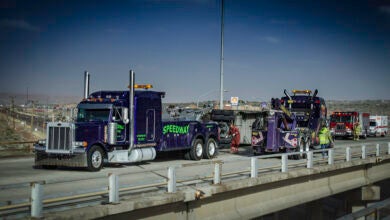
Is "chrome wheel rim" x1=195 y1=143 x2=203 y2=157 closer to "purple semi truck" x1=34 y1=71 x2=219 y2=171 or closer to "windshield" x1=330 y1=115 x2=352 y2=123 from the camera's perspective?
"purple semi truck" x1=34 y1=71 x2=219 y2=171

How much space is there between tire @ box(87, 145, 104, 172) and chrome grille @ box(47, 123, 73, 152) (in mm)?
760

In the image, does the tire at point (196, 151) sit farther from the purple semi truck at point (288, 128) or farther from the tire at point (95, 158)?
the tire at point (95, 158)

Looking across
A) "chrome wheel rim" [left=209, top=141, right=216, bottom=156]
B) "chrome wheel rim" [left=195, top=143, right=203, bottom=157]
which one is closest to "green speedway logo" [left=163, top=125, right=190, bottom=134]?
"chrome wheel rim" [left=195, top=143, right=203, bottom=157]

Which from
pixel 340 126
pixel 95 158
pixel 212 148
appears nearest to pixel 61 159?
pixel 95 158

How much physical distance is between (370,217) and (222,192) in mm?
4938

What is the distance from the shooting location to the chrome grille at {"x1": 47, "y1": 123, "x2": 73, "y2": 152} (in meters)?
15.8

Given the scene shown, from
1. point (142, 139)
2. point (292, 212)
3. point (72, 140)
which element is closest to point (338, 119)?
point (292, 212)

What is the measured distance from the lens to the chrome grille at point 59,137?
51.8 feet

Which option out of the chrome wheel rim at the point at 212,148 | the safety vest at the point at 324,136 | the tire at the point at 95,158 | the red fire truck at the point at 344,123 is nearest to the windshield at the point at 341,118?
the red fire truck at the point at 344,123

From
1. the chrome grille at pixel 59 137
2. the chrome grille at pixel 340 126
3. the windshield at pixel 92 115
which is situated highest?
the windshield at pixel 92 115

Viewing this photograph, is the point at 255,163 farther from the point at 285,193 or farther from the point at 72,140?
the point at 72,140

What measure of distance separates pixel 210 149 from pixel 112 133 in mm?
7173

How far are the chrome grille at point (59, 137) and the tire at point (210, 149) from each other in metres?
8.12

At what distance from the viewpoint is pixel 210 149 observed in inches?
893
